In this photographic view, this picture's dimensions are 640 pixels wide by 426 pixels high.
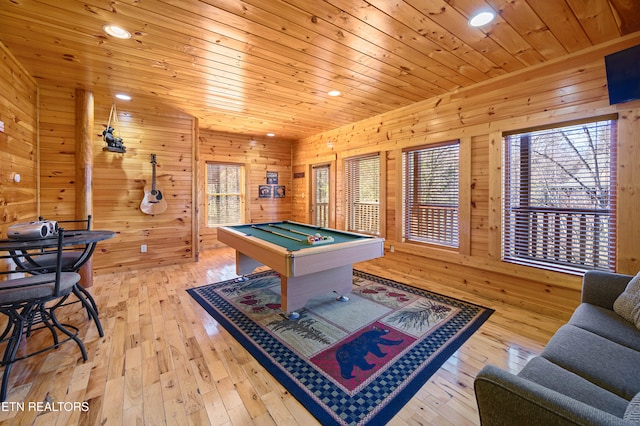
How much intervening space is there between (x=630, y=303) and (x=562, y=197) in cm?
143

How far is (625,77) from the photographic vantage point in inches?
89.7

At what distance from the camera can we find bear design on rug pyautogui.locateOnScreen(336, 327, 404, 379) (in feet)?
6.35

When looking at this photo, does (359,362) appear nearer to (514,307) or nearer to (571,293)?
(514,307)

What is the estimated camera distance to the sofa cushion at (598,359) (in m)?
1.13

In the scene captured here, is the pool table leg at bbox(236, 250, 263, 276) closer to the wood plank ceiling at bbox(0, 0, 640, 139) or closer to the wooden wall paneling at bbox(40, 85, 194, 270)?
the wooden wall paneling at bbox(40, 85, 194, 270)

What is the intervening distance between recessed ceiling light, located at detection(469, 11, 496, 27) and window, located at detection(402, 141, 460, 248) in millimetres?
1551

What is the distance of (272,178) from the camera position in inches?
Answer: 264

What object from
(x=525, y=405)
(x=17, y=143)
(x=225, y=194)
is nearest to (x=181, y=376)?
(x=525, y=405)

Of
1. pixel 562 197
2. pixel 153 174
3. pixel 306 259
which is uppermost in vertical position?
pixel 153 174

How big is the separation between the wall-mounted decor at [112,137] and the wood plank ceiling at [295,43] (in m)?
0.52

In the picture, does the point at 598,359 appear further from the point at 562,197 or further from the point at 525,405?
the point at 562,197

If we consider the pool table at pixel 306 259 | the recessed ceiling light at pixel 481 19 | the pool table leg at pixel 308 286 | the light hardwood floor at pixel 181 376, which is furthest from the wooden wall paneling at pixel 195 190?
the recessed ceiling light at pixel 481 19

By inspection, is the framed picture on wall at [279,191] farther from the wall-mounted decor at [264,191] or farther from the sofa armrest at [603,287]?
the sofa armrest at [603,287]

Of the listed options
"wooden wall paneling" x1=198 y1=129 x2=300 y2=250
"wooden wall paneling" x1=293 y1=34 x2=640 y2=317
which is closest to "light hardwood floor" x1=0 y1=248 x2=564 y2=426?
"wooden wall paneling" x1=293 y1=34 x2=640 y2=317
